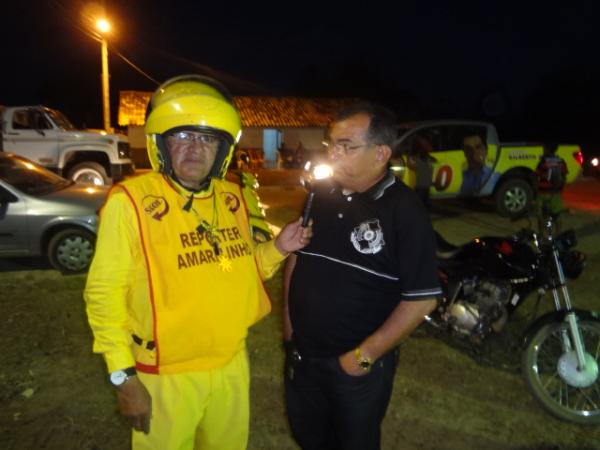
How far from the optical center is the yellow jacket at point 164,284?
172cm

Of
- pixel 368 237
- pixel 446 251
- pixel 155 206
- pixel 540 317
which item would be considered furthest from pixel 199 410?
pixel 446 251

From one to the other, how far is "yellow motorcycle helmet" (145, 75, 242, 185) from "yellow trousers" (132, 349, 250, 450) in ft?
2.65

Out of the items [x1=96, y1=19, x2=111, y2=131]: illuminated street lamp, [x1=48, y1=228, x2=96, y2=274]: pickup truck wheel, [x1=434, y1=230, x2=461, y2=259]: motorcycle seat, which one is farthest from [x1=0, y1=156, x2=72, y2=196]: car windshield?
[x1=96, y1=19, x2=111, y2=131]: illuminated street lamp

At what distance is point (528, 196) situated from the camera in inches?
416

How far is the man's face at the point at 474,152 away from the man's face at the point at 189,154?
9196mm

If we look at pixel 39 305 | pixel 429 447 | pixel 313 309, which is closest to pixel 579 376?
pixel 429 447

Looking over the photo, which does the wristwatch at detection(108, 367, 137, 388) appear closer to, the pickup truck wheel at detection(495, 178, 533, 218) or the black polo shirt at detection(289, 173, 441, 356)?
the black polo shirt at detection(289, 173, 441, 356)

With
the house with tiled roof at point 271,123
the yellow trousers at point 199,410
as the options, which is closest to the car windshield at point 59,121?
the yellow trousers at point 199,410

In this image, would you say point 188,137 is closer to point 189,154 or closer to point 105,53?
point 189,154

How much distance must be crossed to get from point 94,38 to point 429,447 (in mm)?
20446

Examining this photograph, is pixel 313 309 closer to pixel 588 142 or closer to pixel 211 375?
pixel 211 375

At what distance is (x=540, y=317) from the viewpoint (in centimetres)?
341

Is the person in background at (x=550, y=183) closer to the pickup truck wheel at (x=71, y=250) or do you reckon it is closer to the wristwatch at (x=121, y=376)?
the wristwatch at (x=121, y=376)

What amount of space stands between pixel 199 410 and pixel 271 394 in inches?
71.0
